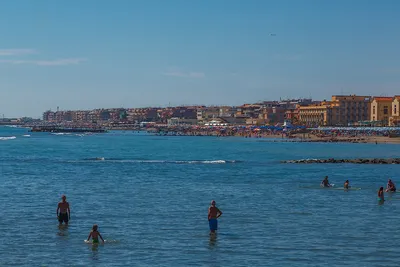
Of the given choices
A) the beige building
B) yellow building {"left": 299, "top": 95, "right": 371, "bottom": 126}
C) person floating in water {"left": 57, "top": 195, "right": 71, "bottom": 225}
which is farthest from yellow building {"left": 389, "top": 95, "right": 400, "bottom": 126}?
person floating in water {"left": 57, "top": 195, "right": 71, "bottom": 225}

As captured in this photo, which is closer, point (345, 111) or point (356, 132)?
point (356, 132)

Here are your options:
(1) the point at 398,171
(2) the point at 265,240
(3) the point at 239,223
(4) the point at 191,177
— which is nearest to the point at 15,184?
(4) the point at 191,177

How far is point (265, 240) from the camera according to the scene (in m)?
21.5

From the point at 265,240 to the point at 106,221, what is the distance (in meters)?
6.17

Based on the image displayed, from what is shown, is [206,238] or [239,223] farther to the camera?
[239,223]

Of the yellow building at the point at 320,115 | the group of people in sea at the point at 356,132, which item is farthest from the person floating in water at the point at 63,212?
the yellow building at the point at 320,115

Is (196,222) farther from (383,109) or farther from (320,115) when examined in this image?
(320,115)

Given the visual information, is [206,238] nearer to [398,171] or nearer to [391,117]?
[398,171]

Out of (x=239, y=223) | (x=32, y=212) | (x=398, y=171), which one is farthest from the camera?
(x=398, y=171)

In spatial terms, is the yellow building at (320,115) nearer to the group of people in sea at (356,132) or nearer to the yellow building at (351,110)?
the yellow building at (351,110)

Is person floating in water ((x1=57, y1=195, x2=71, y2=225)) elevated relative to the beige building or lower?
lower

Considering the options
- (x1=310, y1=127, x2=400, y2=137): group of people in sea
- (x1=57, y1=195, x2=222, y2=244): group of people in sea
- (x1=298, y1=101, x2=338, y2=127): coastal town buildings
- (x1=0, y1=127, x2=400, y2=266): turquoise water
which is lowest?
(x1=0, y1=127, x2=400, y2=266): turquoise water

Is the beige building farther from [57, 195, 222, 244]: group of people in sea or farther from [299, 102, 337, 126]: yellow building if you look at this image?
[57, 195, 222, 244]: group of people in sea

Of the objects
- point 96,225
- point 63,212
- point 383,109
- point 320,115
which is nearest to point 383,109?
point 383,109
